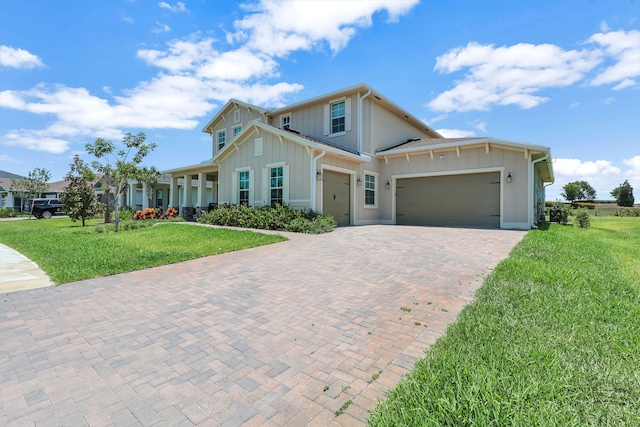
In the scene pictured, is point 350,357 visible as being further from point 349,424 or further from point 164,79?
point 164,79

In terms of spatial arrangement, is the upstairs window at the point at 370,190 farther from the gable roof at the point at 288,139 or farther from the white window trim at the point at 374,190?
the gable roof at the point at 288,139

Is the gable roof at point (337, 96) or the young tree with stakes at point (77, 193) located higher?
the gable roof at point (337, 96)

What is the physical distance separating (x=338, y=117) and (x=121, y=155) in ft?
35.3

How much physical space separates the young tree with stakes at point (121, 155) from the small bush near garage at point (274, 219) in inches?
178

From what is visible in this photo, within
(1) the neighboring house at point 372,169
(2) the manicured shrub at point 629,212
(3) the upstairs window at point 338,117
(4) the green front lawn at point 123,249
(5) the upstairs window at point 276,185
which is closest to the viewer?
(4) the green front lawn at point 123,249

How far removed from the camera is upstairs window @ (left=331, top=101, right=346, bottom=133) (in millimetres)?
14406

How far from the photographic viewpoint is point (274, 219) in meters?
11.5

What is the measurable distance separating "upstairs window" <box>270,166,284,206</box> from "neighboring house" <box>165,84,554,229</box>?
0.04 metres

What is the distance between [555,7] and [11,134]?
34605 mm

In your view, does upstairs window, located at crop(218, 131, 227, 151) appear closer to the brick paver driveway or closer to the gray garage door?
the gray garage door

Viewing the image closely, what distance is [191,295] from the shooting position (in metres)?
4.47

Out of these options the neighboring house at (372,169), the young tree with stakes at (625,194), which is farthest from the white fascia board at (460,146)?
the young tree with stakes at (625,194)

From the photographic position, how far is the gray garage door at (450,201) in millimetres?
12383

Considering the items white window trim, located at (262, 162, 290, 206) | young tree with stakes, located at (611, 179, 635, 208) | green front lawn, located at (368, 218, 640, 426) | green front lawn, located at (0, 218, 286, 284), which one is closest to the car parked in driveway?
green front lawn, located at (0, 218, 286, 284)
